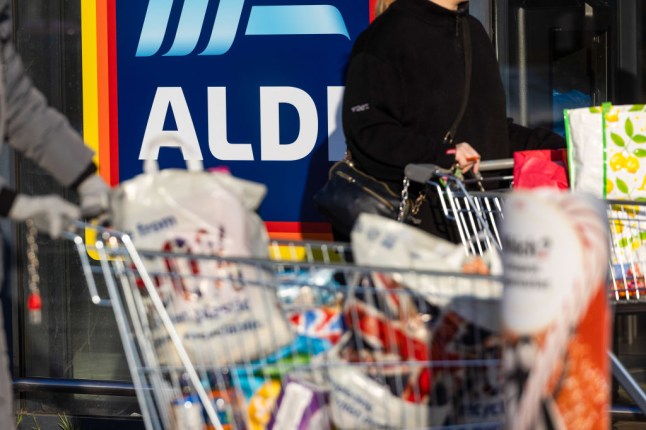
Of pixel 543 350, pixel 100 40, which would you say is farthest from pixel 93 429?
pixel 543 350

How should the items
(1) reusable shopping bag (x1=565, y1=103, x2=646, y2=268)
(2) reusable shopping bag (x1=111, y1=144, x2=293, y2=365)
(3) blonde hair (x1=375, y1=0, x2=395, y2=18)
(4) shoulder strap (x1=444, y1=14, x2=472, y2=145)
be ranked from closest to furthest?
1. (2) reusable shopping bag (x1=111, y1=144, x2=293, y2=365)
2. (1) reusable shopping bag (x1=565, y1=103, x2=646, y2=268)
3. (4) shoulder strap (x1=444, y1=14, x2=472, y2=145)
4. (3) blonde hair (x1=375, y1=0, x2=395, y2=18)

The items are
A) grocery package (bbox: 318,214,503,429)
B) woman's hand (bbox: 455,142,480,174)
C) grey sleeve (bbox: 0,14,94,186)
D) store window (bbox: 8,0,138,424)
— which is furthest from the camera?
store window (bbox: 8,0,138,424)

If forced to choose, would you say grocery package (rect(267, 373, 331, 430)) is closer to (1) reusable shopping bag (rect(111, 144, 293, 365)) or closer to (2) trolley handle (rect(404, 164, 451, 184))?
(1) reusable shopping bag (rect(111, 144, 293, 365))

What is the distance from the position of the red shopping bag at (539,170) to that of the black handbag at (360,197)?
284 millimetres

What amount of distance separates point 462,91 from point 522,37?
4.90ft

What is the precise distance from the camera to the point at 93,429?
Answer: 20.0 ft

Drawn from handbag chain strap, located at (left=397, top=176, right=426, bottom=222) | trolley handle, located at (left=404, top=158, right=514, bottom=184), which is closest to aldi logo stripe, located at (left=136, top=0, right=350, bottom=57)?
handbag chain strap, located at (left=397, top=176, right=426, bottom=222)

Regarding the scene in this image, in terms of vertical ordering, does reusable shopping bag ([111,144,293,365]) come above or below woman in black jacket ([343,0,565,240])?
below

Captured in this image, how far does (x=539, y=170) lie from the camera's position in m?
4.25

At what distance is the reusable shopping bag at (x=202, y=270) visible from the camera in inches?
116

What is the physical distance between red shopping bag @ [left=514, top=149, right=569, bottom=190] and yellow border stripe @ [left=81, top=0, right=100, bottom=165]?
2458mm

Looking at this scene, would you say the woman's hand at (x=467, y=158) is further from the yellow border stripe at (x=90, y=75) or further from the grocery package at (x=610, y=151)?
the yellow border stripe at (x=90, y=75)

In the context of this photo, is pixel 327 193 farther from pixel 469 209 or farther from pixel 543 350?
pixel 543 350

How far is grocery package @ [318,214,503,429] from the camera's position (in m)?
2.77
